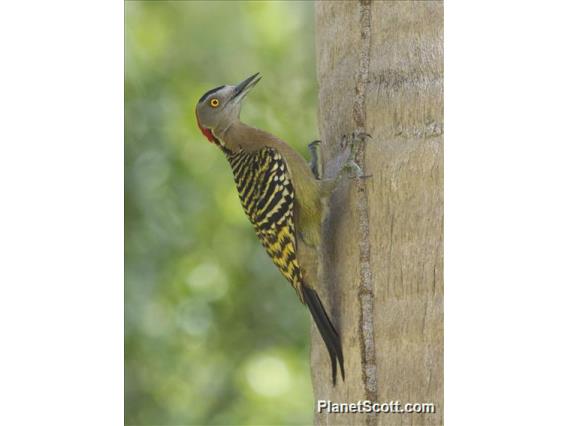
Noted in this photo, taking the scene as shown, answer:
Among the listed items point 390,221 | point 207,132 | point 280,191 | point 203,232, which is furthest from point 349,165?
point 203,232

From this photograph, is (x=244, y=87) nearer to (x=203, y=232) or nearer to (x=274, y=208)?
(x=274, y=208)

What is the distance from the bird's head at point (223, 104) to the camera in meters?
5.49

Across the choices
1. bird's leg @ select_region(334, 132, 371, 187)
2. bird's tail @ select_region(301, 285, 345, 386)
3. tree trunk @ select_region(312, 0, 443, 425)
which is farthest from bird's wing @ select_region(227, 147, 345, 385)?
bird's leg @ select_region(334, 132, 371, 187)

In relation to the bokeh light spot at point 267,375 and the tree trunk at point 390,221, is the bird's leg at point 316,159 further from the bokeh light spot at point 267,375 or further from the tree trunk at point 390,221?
the bokeh light spot at point 267,375

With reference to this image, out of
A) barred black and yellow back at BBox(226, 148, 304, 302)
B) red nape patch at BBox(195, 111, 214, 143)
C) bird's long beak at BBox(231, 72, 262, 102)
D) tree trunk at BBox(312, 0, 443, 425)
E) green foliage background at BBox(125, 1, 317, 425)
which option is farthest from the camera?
red nape patch at BBox(195, 111, 214, 143)

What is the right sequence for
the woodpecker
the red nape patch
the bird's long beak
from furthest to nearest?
the red nape patch
the bird's long beak
the woodpecker

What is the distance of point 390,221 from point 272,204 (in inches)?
36.9

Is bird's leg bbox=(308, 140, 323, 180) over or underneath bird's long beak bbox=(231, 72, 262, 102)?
underneath

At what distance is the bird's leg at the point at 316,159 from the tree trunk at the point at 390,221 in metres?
0.45

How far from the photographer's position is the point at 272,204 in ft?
16.7

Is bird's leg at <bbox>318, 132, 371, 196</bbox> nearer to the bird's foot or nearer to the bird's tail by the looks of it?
the bird's foot

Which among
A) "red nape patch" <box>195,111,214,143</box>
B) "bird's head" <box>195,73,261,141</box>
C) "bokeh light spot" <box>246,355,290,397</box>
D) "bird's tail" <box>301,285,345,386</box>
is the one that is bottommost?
"bokeh light spot" <box>246,355,290,397</box>

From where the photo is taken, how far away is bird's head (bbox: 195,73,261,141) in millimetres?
5488

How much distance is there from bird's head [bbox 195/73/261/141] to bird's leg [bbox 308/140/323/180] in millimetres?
568
